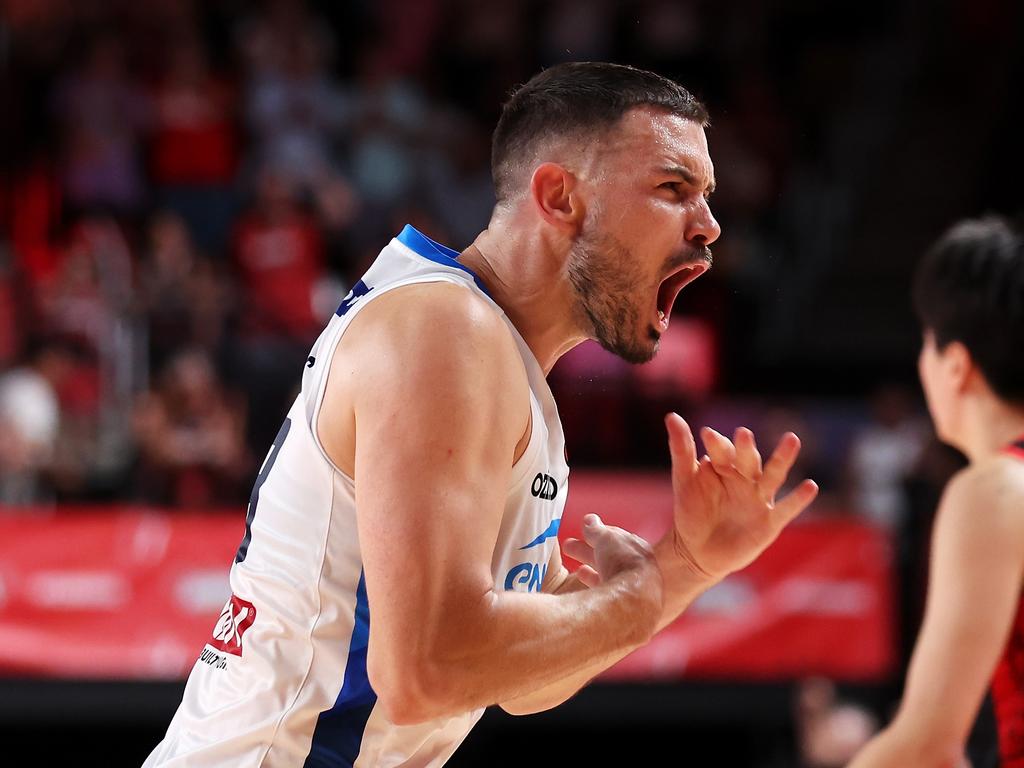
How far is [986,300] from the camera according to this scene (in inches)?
130

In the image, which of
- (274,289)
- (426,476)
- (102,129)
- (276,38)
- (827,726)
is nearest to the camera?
(426,476)

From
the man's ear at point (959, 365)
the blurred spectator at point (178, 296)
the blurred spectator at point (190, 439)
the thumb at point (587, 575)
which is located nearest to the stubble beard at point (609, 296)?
the thumb at point (587, 575)

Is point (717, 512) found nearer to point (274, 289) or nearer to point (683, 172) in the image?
point (683, 172)

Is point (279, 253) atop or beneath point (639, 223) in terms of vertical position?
beneath

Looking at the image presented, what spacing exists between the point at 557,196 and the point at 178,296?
6.83m

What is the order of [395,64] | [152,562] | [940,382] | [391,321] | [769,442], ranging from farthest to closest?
[395,64] < [769,442] < [152,562] < [940,382] < [391,321]

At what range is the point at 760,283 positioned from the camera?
11602mm

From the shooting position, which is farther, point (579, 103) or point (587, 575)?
point (587, 575)

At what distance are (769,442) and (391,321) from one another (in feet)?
21.6

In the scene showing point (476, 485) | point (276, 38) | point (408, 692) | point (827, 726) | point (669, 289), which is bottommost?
point (827, 726)

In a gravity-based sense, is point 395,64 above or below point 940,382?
above

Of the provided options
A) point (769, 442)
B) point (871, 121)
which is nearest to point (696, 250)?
point (769, 442)

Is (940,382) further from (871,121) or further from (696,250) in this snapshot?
(871,121)

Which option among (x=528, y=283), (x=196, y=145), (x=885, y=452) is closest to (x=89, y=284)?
(x=196, y=145)
